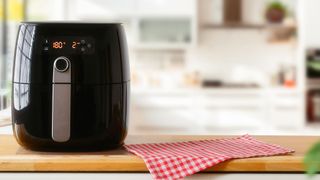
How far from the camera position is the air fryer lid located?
1203 millimetres

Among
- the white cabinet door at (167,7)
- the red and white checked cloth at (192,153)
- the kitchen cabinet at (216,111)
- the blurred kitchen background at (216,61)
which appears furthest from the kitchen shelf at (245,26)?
the red and white checked cloth at (192,153)

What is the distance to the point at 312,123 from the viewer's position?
18.7ft

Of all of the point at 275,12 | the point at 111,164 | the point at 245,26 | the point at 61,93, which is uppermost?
the point at 275,12

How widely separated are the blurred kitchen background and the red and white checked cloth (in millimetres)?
4233

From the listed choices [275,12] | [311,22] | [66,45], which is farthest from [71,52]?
[275,12]

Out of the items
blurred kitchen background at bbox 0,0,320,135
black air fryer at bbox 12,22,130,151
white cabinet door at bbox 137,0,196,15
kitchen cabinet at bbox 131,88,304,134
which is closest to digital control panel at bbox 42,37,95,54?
black air fryer at bbox 12,22,130,151

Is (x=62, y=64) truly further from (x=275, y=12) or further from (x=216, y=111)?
(x=275, y=12)

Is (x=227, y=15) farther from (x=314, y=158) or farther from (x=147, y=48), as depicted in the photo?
(x=314, y=158)

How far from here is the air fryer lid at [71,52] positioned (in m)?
1.20

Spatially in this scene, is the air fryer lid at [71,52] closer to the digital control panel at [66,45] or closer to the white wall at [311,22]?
the digital control panel at [66,45]

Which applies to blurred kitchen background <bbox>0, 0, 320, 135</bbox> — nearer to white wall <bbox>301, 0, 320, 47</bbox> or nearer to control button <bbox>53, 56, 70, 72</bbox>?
white wall <bbox>301, 0, 320, 47</bbox>

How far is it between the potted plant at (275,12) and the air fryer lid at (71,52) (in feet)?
16.1

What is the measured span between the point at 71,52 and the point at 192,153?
0.32 meters

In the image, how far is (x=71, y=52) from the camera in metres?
1.20
